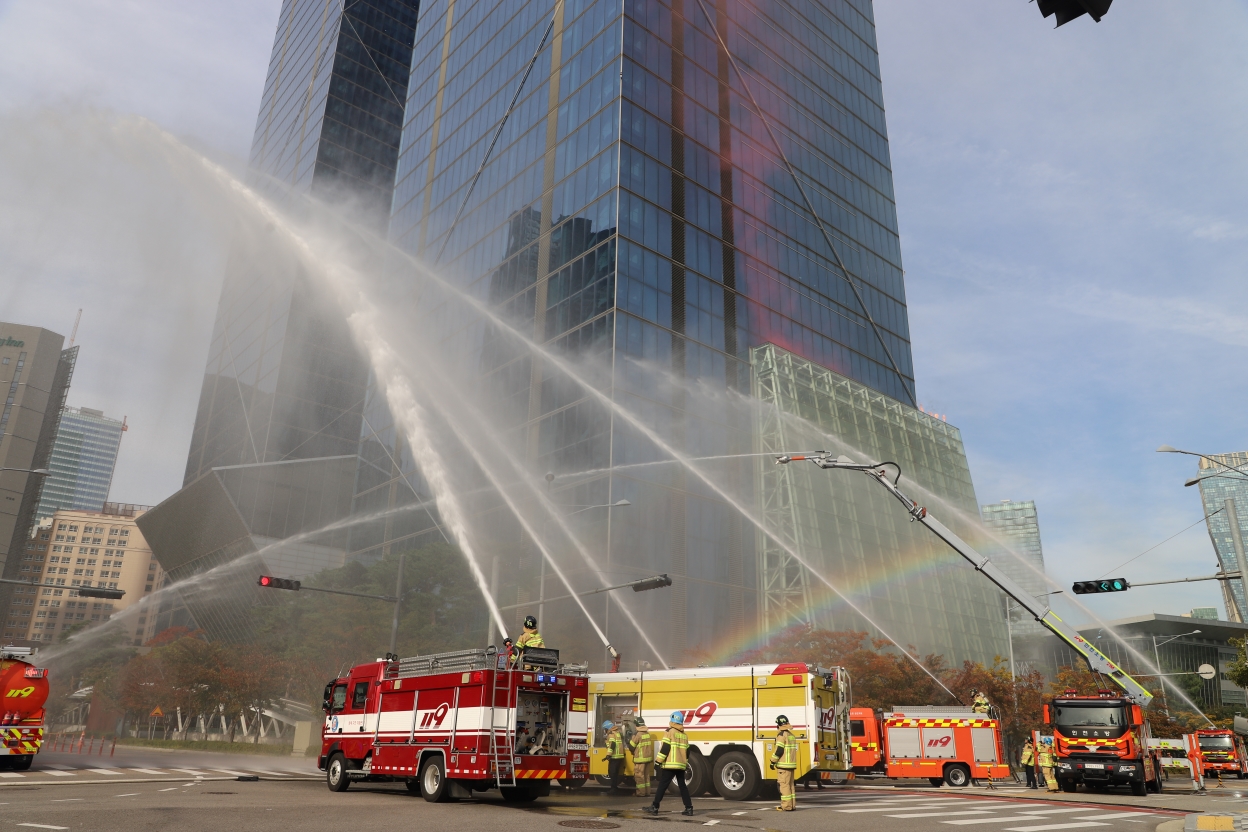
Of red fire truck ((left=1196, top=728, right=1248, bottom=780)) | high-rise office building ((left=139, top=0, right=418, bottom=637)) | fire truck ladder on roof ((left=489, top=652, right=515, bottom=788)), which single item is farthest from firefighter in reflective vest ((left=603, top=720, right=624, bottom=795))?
high-rise office building ((left=139, top=0, right=418, bottom=637))

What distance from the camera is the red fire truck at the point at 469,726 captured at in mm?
14469

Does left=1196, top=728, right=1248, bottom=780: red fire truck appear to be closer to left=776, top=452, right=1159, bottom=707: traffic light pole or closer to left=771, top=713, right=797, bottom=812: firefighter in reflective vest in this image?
left=776, top=452, right=1159, bottom=707: traffic light pole

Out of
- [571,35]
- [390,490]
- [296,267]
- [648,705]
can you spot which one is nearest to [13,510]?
[296,267]

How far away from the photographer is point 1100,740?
20578 mm

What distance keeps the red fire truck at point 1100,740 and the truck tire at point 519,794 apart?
45.9ft

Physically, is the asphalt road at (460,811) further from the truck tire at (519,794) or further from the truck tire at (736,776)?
the truck tire at (736,776)

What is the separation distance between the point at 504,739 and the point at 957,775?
56.6 feet

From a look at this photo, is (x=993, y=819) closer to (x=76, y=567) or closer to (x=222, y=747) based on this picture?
(x=222, y=747)

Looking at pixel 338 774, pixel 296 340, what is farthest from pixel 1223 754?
pixel 296 340

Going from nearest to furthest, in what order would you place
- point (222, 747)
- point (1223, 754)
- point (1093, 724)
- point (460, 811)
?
1. point (460, 811)
2. point (1093, 724)
3. point (1223, 754)
4. point (222, 747)

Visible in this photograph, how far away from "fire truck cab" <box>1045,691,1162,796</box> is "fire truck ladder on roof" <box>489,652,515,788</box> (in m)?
14.8

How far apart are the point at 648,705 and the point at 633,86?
39.4 m

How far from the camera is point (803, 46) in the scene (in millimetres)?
67250

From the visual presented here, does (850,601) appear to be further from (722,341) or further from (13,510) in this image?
(13,510)
